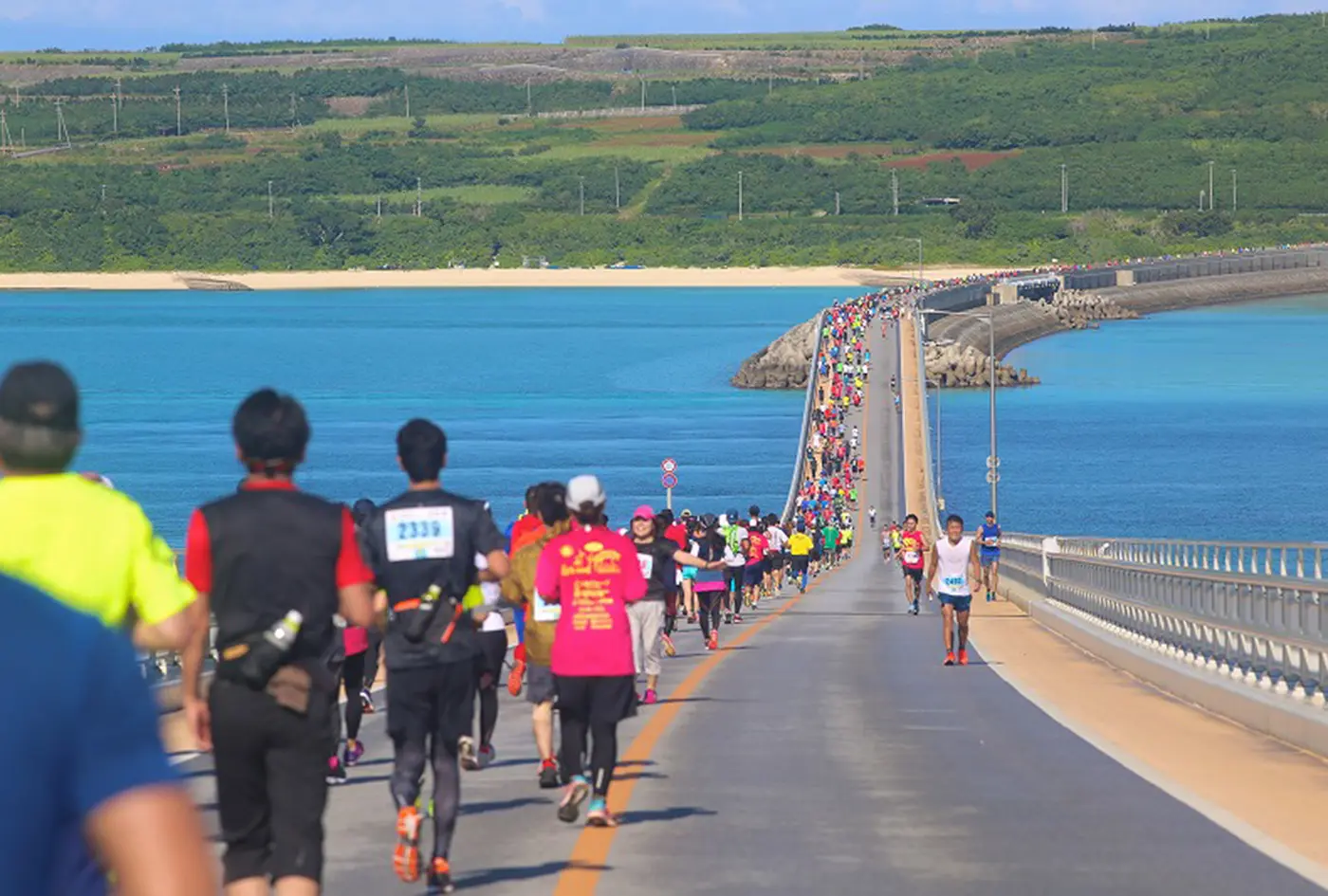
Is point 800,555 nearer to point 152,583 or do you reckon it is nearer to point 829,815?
point 829,815

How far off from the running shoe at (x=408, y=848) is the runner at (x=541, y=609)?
3225 millimetres

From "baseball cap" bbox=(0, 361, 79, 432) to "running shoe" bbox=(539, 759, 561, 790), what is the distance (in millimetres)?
7777

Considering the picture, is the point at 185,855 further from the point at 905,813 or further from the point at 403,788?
the point at 905,813

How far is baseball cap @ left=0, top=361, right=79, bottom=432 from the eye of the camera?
5883mm

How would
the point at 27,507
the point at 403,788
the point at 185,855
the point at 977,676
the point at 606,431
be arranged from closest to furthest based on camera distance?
the point at 185,855 < the point at 27,507 < the point at 403,788 < the point at 977,676 < the point at 606,431

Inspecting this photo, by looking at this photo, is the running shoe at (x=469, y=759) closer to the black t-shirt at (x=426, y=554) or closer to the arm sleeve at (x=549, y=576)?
the arm sleeve at (x=549, y=576)

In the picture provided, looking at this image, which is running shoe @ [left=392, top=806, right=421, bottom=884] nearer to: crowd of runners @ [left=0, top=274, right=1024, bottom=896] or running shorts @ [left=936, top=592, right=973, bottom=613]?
crowd of runners @ [left=0, top=274, right=1024, bottom=896]

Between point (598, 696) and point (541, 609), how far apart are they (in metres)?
1.60

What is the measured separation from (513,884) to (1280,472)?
10463cm

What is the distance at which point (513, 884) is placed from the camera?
34.7 ft

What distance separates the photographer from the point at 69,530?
659 cm

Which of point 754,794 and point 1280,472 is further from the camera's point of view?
point 1280,472

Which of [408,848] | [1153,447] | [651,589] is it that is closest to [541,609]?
[408,848]

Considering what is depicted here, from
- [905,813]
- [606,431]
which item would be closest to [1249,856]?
[905,813]
